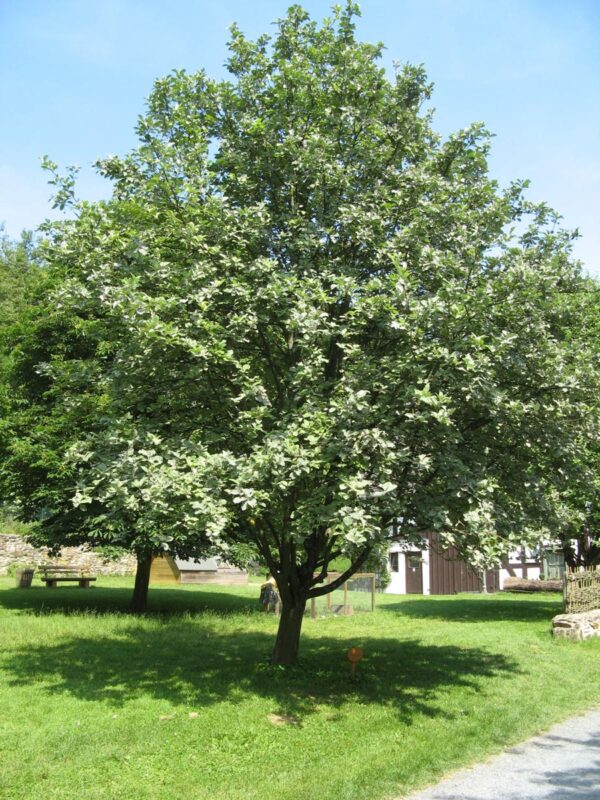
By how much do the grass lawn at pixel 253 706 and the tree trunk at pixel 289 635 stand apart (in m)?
0.46

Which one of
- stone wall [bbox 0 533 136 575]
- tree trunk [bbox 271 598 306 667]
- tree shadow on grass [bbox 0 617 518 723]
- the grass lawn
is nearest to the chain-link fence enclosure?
the grass lawn

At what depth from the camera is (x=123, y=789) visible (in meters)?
6.86

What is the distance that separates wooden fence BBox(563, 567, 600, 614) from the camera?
61.8 feet

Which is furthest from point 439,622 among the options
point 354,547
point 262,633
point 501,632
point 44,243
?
point 44,243

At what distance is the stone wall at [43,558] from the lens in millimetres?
37344

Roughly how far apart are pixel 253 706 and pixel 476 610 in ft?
59.4

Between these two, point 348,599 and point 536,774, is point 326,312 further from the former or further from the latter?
point 348,599

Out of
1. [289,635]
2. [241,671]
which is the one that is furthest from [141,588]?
[289,635]

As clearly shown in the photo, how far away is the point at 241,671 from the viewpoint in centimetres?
1209

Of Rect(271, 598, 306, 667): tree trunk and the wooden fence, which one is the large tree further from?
the wooden fence

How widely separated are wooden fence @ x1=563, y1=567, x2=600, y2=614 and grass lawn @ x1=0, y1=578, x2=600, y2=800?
43.7 inches

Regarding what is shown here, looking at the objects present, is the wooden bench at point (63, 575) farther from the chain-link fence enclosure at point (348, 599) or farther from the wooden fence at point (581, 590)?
the wooden fence at point (581, 590)

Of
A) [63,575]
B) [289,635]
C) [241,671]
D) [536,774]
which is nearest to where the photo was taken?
[536,774]

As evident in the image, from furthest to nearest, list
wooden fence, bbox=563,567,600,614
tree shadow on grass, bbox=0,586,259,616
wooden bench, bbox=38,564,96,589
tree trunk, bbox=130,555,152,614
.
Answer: wooden bench, bbox=38,564,96,589
tree trunk, bbox=130,555,152,614
tree shadow on grass, bbox=0,586,259,616
wooden fence, bbox=563,567,600,614
